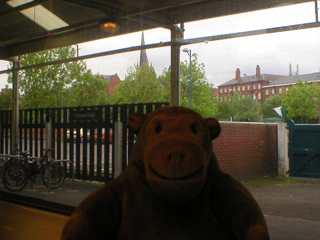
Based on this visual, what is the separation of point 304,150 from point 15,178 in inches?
188

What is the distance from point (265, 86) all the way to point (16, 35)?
16.3 feet

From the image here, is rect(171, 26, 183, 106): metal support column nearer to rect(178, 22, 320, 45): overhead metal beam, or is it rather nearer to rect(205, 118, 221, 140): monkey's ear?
rect(178, 22, 320, 45): overhead metal beam

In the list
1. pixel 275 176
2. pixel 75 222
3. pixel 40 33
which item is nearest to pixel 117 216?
pixel 75 222

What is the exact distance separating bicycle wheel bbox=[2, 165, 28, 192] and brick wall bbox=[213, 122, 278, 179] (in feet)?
13.2

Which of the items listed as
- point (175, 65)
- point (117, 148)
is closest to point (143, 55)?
point (175, 65)

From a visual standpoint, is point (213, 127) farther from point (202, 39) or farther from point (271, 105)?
point (202, 39)

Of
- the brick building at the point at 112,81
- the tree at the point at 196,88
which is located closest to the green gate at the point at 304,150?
the tree at the point at 196,88

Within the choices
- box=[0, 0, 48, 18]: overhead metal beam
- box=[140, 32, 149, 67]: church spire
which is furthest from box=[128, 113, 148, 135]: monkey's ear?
box=[0, 0, 48, 18]: overhead metal beam

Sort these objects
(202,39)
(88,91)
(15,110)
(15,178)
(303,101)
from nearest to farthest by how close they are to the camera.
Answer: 1. (303,101)
2. (202,39)
3. (88,91)
4. (15,178)
5. (15,110)

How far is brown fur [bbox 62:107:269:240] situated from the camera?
1.46 meters

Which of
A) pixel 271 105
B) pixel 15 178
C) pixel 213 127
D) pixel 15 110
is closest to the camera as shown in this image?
pixel 213 127

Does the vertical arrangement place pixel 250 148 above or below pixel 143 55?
below

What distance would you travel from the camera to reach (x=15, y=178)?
6148 millimetres

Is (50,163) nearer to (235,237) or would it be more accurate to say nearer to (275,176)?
(275,176)
